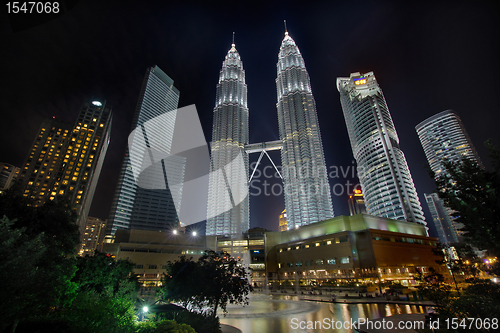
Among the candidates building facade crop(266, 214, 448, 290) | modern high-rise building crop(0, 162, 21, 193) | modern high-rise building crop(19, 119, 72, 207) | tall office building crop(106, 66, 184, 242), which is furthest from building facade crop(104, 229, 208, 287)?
tall office building crop(106, 66, 184, 242)

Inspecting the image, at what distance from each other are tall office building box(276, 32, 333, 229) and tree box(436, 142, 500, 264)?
361ft

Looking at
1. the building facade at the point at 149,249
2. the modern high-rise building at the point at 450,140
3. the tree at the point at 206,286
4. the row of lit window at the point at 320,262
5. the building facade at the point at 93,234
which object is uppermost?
the modern high-rise building at the point at 450,140

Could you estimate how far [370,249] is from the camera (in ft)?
209

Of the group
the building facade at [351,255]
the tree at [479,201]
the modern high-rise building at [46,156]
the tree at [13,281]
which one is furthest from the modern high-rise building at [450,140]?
the modern high-rise building at [46,156]

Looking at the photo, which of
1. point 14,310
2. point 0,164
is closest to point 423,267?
point 14,310

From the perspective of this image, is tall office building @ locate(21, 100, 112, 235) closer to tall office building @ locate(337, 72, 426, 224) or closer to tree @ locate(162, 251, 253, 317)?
tree @ locate(162, 251, 253, 317)

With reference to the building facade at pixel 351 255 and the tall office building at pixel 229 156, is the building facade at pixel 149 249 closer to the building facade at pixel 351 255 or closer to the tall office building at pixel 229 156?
the building facade at pixel 351 255

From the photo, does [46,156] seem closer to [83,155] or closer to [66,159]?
[66,159]

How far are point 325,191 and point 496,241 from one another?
116793 mm

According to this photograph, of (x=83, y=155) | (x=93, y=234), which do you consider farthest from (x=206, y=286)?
(x=93, y=234)

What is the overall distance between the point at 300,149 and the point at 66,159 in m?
123

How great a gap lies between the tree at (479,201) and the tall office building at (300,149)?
110m

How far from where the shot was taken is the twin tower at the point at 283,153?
125 meters

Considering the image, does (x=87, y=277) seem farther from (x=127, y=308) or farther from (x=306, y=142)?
(x=306, y=142)
